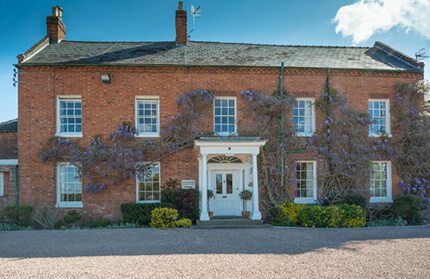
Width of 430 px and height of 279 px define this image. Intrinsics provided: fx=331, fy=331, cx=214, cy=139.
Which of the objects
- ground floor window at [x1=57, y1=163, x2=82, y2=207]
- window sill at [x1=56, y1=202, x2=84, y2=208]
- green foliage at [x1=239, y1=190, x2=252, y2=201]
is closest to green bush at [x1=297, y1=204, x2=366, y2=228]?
green foliage at [x1=239, y1=190, x2=252, y2=201]

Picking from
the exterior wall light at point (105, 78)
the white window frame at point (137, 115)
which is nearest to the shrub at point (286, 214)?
→ the white window frame at point (137, 115)

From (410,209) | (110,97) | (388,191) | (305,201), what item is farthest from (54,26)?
(410,209)

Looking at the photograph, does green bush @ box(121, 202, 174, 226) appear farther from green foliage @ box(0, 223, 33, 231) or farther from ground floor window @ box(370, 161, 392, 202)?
ground floor window @ box(370, 161, 392, 202)

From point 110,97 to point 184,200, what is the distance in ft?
17.9

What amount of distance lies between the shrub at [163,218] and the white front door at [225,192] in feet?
7.81

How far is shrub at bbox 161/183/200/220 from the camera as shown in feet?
43.5

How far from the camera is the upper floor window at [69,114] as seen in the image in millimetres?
14219

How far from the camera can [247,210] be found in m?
14.2

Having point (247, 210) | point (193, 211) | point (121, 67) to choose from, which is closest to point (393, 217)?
point (247, 210)

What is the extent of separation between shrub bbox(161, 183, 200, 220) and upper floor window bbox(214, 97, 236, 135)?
3.08 metres

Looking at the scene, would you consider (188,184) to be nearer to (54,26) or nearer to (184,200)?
(184,200)

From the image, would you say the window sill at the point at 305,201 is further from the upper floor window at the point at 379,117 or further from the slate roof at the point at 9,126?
the slate roof at the point at 9,126

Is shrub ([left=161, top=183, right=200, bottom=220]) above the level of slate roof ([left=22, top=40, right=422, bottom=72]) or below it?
below

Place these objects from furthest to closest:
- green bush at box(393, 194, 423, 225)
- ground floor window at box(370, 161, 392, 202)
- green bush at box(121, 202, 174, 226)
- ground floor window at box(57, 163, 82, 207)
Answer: ground floor window at box(370, 161, 392, 202) < ground floor window at box(57, 163, 82, 207) < green bush at box(393, 194, 423, 225) < green bush at box(121, 202, 174, 226)
